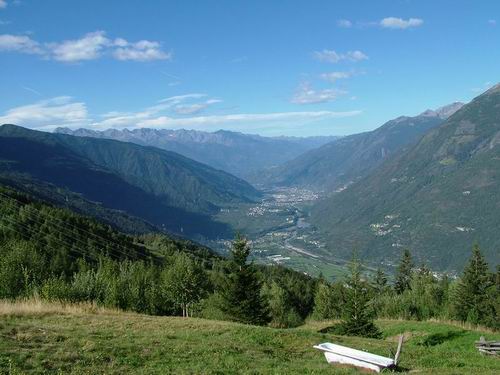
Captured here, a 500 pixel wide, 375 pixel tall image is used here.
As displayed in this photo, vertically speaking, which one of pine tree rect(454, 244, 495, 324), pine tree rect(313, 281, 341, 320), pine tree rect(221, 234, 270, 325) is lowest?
pine tree rect(313, 281, 341, 320)

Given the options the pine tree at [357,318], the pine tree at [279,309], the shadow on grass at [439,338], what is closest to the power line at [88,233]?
the pine tree at [279,309]

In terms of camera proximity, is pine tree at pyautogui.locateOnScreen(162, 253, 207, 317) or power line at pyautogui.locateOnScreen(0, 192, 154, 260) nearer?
pine tree at pyautogui.locateOnScreen(162, 253, 207, 317)

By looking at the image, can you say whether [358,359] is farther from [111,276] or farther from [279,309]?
[279,309]

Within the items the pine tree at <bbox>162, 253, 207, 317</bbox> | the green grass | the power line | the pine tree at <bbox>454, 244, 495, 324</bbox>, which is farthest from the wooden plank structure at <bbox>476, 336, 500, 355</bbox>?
the power line

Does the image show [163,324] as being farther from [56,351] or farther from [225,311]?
[225,311]

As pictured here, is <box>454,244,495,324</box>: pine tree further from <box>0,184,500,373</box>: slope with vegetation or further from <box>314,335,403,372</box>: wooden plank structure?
<box>314,335,403,372</box>: wooden plank structure

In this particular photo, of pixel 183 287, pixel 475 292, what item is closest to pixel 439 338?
pixel 475 292

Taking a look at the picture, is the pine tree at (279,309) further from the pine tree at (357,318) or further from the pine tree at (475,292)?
the pine tree at (357,318)
